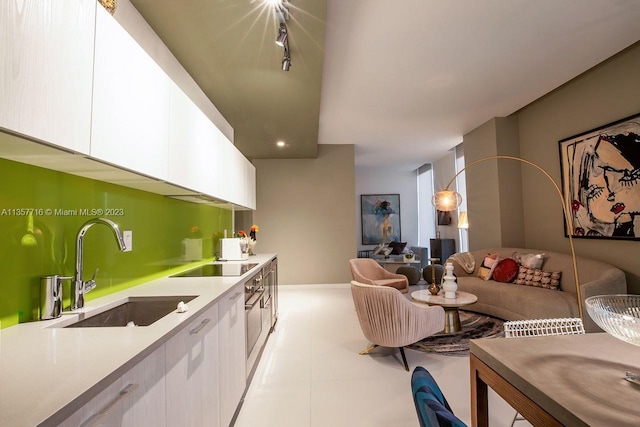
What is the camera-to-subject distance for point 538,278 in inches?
155

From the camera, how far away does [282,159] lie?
665 cm

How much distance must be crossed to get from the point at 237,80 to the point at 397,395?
3.10 m

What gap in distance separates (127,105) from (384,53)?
2.66 m

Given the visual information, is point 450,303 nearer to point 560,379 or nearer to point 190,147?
point 560,379

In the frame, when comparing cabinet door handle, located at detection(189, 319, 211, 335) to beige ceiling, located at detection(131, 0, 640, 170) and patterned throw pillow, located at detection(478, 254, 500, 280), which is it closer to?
beige ceiling, located at detection(131, 0, 640, 170)

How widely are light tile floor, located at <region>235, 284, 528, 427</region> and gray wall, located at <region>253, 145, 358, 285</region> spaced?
2.65m

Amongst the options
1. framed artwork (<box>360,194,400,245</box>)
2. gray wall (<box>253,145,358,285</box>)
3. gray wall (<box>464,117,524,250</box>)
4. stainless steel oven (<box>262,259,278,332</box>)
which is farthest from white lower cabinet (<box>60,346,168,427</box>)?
framed artwork (<box>360,194,400,245</box>)

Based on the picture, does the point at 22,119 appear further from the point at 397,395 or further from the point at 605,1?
the point at 605,1

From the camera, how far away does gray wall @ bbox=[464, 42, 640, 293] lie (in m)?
3.33

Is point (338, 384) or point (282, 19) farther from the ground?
point (282, 19)

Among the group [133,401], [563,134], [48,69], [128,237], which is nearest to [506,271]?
[563,134]

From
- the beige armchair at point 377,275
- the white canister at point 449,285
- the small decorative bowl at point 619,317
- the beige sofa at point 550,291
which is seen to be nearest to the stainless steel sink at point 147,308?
the small decorative bowl at point 619,317

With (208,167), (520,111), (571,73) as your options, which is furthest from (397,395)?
(520,111)

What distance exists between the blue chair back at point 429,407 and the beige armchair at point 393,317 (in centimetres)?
171
